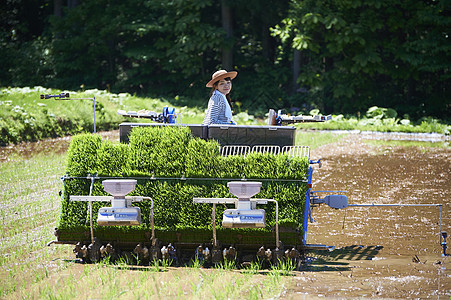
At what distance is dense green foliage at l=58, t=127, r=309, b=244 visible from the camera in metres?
6.77

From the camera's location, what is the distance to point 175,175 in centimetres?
697

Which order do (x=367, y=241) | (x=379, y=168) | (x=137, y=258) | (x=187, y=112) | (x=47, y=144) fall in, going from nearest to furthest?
(x=137, y=258) < (x=367, y=241) < (x=379, y=168) < (x=47, y=144) < (x=187, y=112)

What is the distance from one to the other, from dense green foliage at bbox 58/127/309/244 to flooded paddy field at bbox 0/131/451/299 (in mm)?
596

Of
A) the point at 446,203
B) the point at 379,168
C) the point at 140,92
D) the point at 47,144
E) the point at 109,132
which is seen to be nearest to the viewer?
the point at 446,203

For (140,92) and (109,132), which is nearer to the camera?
(109,132)

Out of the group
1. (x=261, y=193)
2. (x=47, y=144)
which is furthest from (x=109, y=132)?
(x=261, y=193)

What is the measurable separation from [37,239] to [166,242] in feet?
6.43

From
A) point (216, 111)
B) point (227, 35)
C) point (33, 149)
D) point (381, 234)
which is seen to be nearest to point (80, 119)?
point (33, 149)

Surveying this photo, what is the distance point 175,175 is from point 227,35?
22188 mm

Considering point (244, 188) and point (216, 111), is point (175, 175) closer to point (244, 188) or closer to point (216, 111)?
point (244, 188)

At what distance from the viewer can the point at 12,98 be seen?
794 inches

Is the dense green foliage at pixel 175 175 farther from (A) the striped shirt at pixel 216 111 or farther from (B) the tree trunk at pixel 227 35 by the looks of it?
(B) the tree trunk at pixel 227 35

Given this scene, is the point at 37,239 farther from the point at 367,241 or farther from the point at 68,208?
the point at 367,241

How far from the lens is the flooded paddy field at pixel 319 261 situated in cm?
577
